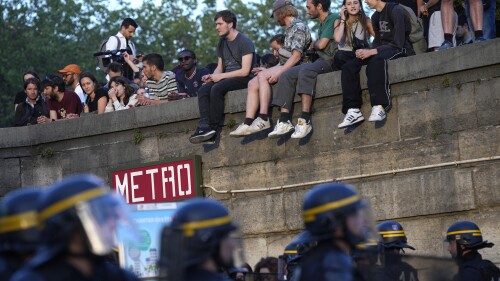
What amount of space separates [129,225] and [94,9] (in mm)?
42870

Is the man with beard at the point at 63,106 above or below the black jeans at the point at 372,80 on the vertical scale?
above

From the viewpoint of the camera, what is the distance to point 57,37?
44469 millimetres

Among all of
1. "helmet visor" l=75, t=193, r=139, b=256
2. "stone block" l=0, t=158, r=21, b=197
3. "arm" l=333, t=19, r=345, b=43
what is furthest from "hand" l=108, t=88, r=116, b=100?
"helmet visor" l=75, t=193, r=139, b=256

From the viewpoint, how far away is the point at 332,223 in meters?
6.95

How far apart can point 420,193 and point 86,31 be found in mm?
A: 34193

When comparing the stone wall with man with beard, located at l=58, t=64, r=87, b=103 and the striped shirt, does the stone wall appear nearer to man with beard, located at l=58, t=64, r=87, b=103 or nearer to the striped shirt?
the striped shirt

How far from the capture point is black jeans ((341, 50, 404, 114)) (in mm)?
14719

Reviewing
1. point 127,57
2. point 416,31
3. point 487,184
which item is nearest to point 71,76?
point 127,57

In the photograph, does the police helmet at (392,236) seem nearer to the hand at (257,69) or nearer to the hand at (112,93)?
the hand at (257,69)

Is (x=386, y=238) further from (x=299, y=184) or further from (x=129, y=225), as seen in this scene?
(x=129, y=225)

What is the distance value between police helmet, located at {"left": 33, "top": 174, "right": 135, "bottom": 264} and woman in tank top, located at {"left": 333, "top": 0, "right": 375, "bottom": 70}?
9.08m

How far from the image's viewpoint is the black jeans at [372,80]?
579 inches

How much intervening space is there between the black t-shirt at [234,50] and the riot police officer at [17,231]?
29.4ft

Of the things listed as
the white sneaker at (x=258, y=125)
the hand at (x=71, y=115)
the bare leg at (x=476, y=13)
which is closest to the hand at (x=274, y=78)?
the white sneaker at (x=258, y=125)
